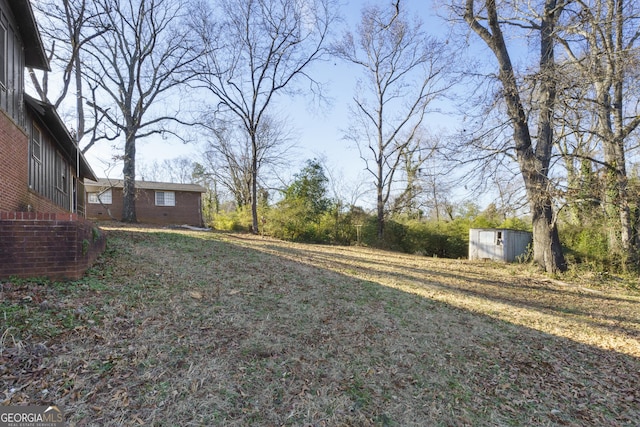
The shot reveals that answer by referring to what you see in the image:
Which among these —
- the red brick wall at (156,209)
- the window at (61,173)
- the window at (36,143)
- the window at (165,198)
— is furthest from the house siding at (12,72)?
the window at (165,198)

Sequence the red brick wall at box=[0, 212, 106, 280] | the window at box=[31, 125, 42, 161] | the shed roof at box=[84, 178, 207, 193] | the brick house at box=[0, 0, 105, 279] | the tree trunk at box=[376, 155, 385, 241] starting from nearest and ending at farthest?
the red brick wall at box=[0, 212, 106, 280] < the brick house at box=[0, 0, 105, 279] < the window at box=[31, 125, 42, 161] < the tree trunk at box=[376, 155, 385, 241] < the shed roof at box=[84, 178, 207, 193]

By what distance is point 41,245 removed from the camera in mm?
4562

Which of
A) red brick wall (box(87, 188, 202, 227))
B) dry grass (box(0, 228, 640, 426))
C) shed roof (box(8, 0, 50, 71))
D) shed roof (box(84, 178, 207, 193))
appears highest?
shed roof (box(8, 0, 50, 71))

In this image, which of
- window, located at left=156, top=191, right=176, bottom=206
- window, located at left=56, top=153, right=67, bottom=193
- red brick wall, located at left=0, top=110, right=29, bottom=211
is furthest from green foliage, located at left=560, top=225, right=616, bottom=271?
window, located at left=156, top=191, right=176, bottom=206

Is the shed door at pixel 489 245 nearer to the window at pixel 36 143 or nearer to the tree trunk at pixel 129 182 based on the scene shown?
the window at pixel 36 143

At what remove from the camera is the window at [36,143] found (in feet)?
25.9

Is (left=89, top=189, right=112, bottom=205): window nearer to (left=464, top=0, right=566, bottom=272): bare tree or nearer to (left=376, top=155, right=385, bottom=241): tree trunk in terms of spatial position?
(left=376, top=155, right=385, bottom=241): tree trunk

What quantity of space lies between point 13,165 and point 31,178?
1267 mm

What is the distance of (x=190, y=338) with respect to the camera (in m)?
3.82

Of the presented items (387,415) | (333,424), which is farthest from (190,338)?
(387,415)

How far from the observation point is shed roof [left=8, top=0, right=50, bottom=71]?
21.9ft

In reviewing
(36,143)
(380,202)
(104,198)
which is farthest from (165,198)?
(36,143)

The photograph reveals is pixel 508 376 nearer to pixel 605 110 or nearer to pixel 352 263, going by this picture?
pixel 352 263

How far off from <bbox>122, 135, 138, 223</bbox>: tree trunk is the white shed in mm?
16245
